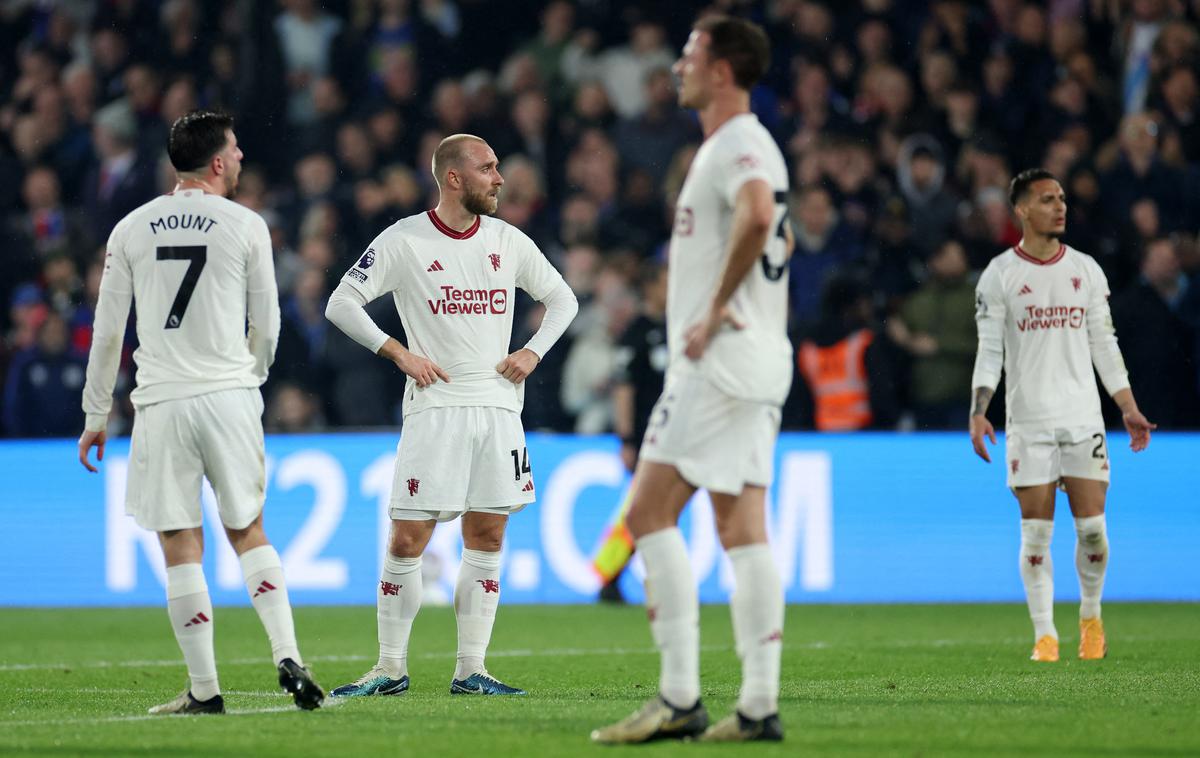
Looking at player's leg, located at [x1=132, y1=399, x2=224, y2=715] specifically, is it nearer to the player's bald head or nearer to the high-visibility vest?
the player's bald head

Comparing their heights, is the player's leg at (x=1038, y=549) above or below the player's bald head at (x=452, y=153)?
below

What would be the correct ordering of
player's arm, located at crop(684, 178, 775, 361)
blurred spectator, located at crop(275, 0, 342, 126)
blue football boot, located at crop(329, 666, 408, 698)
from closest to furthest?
player's arm, located at crop(684, 178, 775, 361), blue football boot, located at crop(329, 666, 408, 698), blurred spectator, located at crop(275, 0, 342, 126)

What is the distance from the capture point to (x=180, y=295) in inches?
259

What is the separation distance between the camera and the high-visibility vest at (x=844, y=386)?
13789 mm

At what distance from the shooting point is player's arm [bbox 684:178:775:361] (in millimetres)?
5320

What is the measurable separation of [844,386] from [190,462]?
8.06m

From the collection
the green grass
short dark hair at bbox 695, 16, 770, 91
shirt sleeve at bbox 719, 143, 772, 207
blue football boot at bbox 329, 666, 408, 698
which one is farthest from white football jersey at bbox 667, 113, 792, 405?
blue football boot at bbox 329, 666, 408, 698

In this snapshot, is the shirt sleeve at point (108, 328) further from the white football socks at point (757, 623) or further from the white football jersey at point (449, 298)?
the white football socks at point (757, 623)

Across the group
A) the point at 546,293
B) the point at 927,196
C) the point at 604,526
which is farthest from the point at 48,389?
the point at 546,293

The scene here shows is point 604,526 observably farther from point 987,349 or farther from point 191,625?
point 191,625

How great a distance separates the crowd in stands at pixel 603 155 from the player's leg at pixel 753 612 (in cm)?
844

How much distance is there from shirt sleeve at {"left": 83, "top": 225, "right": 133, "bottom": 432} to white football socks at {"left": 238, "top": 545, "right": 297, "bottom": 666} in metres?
0.78

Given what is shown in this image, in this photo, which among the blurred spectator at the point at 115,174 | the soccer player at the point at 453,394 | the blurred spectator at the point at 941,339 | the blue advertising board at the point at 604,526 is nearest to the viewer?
the soccer player at the point at 453,394

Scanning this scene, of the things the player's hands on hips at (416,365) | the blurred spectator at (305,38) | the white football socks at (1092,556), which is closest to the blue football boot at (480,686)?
the player's hands on hips at (416,365)
